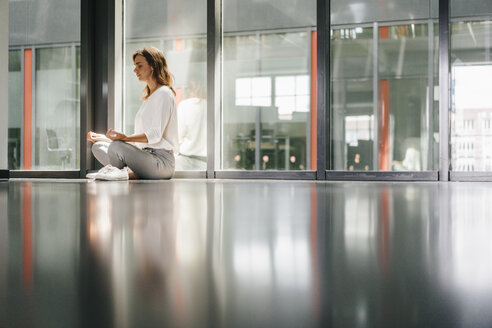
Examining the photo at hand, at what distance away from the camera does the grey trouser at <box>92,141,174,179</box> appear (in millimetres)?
3668

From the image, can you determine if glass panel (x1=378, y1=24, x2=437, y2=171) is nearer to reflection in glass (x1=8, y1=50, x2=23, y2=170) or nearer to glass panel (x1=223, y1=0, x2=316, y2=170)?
glass panel (x1=223, y1=0, x2=316, y2=170)

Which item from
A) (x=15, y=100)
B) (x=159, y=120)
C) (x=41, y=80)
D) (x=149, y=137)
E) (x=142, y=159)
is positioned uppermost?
(x=41, y=80)

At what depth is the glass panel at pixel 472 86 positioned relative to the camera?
430 centimetres

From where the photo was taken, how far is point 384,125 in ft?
15.3

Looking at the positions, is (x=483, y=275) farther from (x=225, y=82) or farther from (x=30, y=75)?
(x=30, y=75)

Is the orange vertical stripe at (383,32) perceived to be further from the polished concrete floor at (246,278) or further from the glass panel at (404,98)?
the polished concrete floor at (246,278)

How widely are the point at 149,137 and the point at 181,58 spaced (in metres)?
1.75

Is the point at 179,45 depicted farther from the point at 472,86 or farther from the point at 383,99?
the point at 472,86

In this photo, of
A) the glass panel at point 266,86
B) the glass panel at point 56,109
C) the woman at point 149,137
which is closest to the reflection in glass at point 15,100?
the glass panel at point 56,109

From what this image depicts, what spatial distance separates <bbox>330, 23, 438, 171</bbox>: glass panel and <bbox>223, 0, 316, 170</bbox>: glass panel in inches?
13.6

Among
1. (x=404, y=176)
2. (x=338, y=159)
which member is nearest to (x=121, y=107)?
(x=338, y=159)

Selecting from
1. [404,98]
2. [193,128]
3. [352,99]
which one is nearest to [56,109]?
[193,128]

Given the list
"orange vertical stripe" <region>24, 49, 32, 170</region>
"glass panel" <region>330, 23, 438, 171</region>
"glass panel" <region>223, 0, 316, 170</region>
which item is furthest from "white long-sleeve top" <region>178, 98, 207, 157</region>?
"orange vertical stripe" <region>24, 49, 32, 170</region>

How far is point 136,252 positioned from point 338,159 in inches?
163
